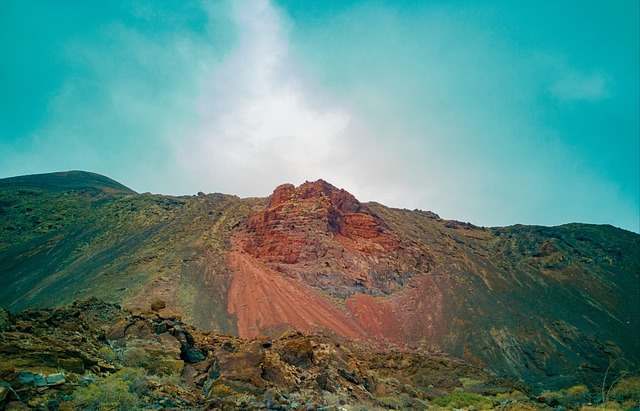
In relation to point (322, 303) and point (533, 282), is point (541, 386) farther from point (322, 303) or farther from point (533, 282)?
point (533, 282)

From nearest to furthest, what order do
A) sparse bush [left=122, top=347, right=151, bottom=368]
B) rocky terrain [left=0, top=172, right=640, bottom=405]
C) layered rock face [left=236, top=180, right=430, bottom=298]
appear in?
sparse bush [left=122, top=347, right=151, bottom=368] < rocky terrain [left=0, top=172, right=640, bottom=405] < layered rock face [left=236, top=180, right=430, bottom=298]

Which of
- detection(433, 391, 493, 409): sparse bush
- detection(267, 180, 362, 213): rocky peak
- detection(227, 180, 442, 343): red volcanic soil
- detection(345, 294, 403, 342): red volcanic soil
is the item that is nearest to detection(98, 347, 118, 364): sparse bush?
detection(433, 391, 493, 409): sparse bush

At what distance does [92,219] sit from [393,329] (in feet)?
171

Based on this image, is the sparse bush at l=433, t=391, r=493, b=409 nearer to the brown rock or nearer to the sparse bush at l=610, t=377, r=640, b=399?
the sparse bush at l=610, t=377, r=640, b=399

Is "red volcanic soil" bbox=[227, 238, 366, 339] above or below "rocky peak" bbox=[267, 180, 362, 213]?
below

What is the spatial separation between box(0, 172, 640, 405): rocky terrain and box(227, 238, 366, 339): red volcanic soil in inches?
7.8

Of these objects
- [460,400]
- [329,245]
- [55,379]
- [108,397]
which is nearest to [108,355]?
[55,379]

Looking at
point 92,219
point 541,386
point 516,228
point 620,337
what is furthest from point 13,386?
point 516,228

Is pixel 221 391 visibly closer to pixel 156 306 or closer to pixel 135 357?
pixel 135 357

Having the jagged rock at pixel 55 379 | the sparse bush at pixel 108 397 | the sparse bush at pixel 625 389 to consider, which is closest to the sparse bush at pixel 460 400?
the sparse bush at pixel 625 389

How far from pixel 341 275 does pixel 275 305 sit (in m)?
11.4

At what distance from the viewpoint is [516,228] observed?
73.4 m

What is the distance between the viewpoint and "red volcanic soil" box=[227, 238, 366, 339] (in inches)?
1415

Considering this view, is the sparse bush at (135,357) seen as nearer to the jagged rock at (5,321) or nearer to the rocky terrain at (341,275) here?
the jagged rock at (5,321)
